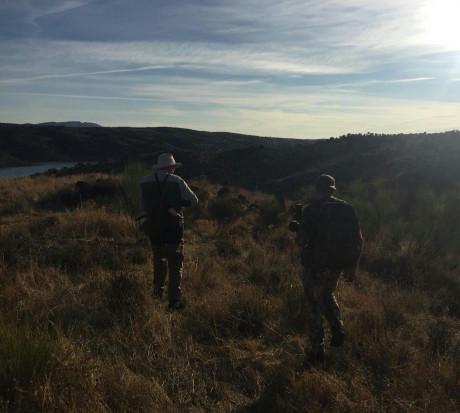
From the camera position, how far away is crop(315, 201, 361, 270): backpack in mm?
3395

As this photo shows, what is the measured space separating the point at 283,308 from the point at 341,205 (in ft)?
5.57

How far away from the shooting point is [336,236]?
3.39 m

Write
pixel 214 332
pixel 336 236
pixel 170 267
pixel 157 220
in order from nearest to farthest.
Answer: pixel 336 236, pixel 214 332, pixel 157 220, pixel 170 267

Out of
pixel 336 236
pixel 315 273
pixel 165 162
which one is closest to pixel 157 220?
pixel 165 162

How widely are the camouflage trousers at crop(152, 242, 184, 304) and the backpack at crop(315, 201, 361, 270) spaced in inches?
73.6

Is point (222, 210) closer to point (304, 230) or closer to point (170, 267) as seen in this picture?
point (170, 267)

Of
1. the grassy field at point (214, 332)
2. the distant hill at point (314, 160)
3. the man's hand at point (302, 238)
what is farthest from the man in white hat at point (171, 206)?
the distant hill at point (314, 160)

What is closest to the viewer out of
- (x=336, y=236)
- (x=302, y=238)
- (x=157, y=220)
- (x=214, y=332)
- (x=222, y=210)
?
(x=336, y=236)

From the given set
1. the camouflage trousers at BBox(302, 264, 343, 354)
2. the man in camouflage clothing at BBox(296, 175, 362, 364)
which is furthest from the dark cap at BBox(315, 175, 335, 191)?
the camouflage trousers at BBox(302, 264, 343, 354)

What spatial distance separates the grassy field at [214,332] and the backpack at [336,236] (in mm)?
918

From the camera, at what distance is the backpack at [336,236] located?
134 inches

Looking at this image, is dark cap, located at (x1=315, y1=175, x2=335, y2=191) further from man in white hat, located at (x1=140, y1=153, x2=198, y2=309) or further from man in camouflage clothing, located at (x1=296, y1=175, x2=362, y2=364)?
man in white hat, located at (x1=140, y1=153, x2=198, y2=309)

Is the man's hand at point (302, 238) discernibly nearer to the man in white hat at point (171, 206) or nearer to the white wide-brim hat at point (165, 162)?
the man in white hat at point (171, 206)

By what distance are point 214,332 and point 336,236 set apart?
1.58 m
